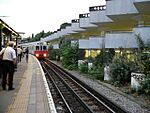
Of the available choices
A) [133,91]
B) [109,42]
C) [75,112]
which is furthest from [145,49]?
[109,42]

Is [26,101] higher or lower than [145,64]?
lower

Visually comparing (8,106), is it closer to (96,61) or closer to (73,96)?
(73,96)

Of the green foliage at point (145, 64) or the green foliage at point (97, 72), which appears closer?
the green foliage at point (145, 64)

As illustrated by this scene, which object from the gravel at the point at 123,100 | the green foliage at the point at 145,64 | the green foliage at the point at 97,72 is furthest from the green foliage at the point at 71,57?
the green foliage at the point at 145,64

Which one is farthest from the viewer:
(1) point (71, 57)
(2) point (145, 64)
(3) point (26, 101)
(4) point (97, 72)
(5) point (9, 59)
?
(1) point (71, 57)

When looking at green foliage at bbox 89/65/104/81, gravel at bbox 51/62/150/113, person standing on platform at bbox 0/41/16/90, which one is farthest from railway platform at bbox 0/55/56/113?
green foliage at bbox 89/65/104/81

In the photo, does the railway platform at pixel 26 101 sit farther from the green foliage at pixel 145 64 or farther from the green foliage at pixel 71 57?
the green foliage at pixel 71 57

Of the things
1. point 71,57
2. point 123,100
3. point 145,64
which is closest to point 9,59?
point 123,100

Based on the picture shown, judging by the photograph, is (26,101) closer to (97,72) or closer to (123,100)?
(123,100)

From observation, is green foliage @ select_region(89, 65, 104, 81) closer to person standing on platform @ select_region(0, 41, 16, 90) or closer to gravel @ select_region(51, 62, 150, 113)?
gravel @ select_region(51, 62, 150, 113)

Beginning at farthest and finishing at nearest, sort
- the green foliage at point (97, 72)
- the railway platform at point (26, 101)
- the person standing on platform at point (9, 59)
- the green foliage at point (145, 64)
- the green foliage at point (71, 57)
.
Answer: the green foliage at point (71, 57), the green foliage at point (97, 72), the green foliage at point (145, 64), the person standing on platform at point (9, 59), the railway platform at point (26, 101)

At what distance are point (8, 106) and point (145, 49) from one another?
9993 mm

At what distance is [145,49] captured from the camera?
63.0 ft

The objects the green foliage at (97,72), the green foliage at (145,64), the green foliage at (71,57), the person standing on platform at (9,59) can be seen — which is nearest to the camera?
the person standing on platform at (9,59)
